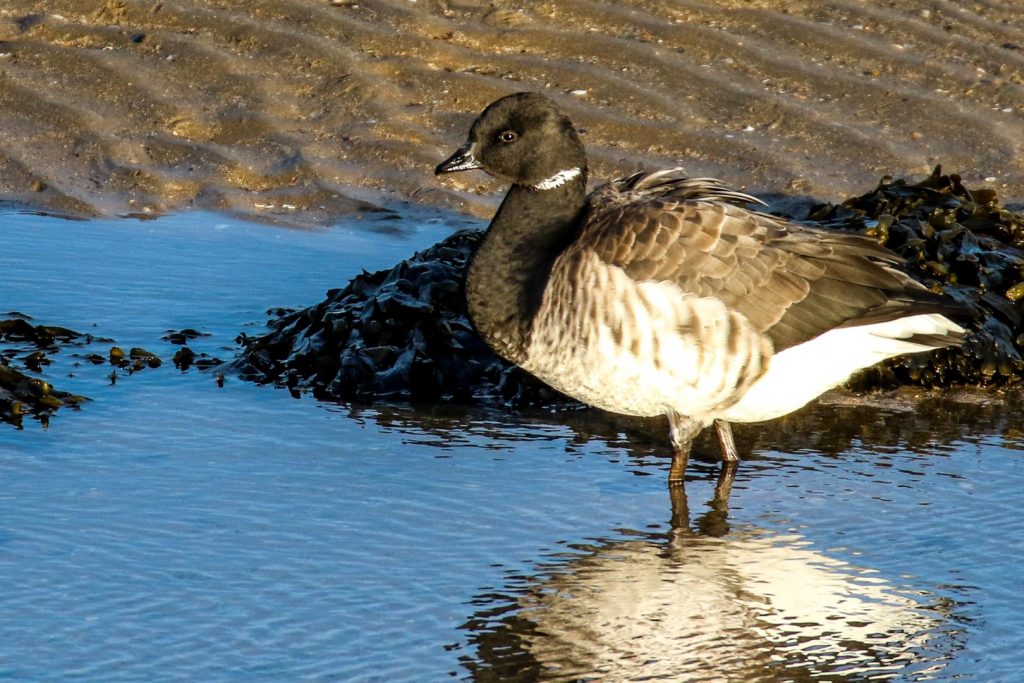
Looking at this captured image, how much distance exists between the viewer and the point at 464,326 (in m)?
8.72

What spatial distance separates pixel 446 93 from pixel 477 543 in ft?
20.0

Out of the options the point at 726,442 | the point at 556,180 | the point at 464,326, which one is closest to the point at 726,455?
the point at 726,442

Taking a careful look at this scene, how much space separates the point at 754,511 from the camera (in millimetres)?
6840

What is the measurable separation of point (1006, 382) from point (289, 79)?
5863 millimetres

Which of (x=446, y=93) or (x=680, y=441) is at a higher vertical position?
(x=446, y=93)

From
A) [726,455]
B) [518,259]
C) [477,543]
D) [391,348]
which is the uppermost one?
[518,259]

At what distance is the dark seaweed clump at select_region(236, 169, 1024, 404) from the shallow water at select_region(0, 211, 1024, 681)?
0.26m

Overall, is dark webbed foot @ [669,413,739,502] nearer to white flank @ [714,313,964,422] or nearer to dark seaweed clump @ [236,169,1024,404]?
white flank @ [714,313,964,422]

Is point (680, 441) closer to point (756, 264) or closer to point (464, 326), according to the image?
point (756, 264)

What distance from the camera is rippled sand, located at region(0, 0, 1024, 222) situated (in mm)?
11078

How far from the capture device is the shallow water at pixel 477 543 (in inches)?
211

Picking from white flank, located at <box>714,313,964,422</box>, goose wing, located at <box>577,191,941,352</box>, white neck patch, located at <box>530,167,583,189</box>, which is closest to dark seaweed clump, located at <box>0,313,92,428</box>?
white neck patch, located at <box>530,167,583,189</box>

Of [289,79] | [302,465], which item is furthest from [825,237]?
[289,79]

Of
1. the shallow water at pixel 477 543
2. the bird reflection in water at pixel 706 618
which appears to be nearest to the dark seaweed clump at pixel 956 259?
the shallow water at pixel 477 543
